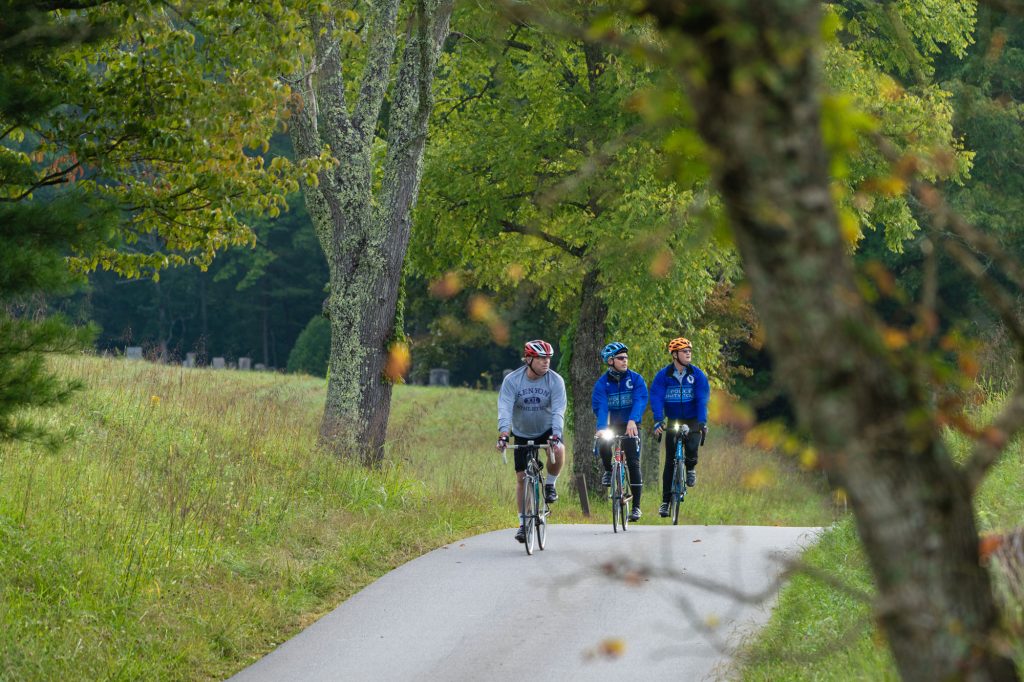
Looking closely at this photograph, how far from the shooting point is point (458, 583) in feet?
35.1

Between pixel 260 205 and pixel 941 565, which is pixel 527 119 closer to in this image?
pixel 260 205

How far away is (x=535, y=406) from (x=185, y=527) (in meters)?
3.65

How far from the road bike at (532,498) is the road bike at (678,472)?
2876 mm

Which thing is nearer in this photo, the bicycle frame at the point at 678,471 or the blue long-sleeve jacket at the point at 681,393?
the blue long-sleeve jacket at the point at 681,393

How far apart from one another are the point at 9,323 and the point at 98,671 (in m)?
2.09

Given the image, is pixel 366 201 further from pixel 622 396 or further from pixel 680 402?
pixel 680 402

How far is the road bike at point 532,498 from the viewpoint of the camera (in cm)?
1222

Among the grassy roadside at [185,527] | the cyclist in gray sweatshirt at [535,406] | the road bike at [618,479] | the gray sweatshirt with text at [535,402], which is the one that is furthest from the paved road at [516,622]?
the road bike at [618,479]

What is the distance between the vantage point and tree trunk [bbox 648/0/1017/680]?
8.04 ft

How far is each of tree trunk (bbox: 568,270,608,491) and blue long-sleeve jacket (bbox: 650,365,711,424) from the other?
26.5 ft

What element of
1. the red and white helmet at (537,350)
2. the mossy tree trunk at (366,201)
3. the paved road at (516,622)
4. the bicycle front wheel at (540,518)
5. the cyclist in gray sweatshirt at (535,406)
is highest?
the mossy tree trunk at (366,201)

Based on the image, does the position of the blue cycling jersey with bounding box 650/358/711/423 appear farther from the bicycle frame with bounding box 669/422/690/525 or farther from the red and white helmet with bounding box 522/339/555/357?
the red and white helmet with bounding box 522/339/555/357

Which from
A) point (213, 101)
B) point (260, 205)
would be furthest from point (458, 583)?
point (213, 101)

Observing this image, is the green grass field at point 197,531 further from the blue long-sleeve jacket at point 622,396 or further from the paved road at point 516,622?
the blue long-sleeve jacket at point 622,396
